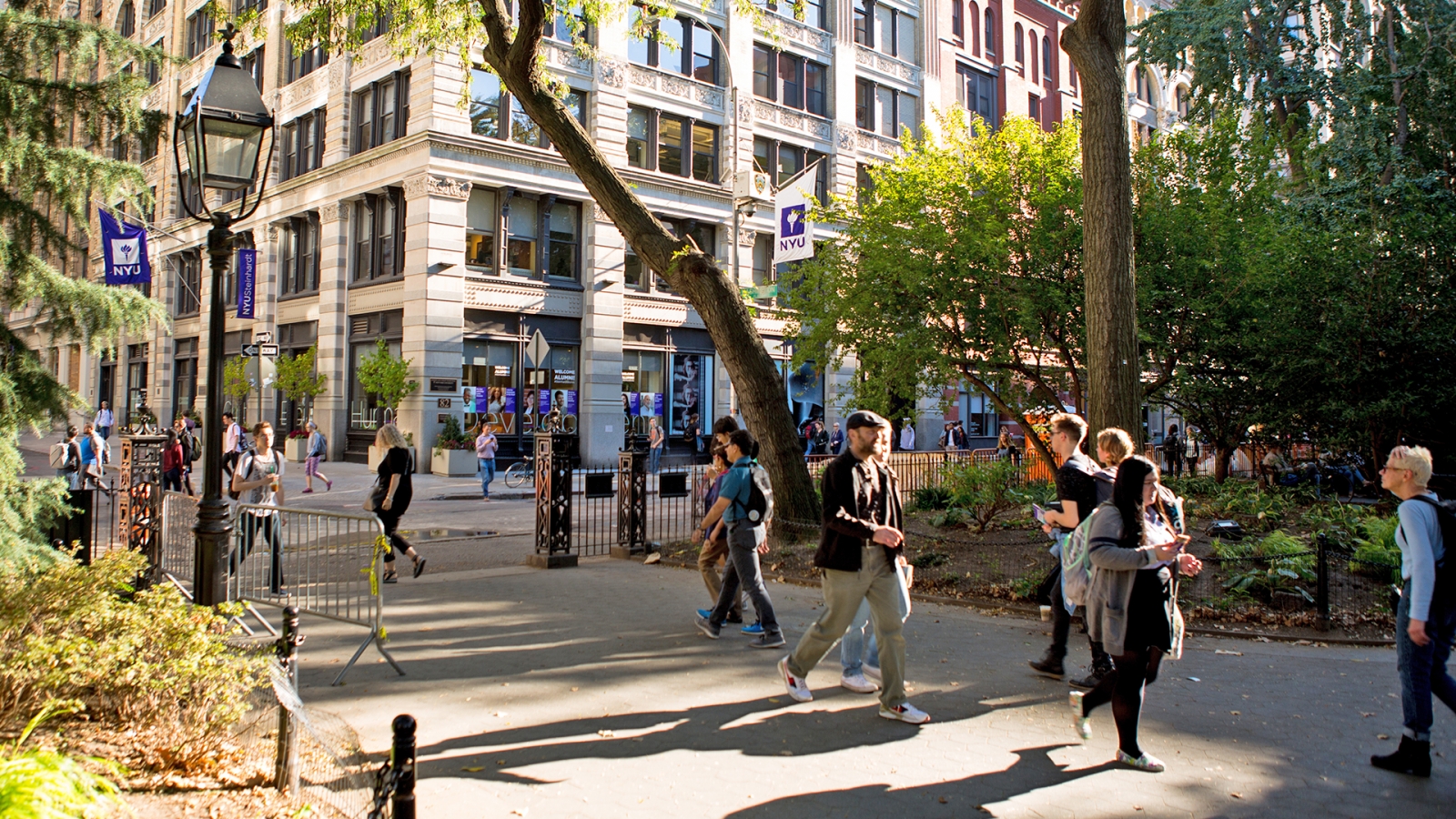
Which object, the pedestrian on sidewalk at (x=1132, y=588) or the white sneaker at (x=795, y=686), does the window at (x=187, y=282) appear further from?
the pedestrian on sidewalk at (x=1132, y=588)

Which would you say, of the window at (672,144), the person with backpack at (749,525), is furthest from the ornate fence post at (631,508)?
the window at (672,144)

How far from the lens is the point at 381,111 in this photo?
29891 millimetres

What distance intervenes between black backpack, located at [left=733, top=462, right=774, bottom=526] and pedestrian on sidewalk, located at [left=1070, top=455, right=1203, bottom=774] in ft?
10.3

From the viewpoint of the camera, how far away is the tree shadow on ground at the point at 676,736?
5133 millimetres

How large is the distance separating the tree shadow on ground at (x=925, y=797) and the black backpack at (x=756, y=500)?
10.2ft

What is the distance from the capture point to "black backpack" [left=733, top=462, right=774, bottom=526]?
7684 mm

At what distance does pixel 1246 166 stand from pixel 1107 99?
28.4 feet

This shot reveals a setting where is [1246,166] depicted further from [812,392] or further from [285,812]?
[812,392]

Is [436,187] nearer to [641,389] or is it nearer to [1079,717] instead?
[641,389]

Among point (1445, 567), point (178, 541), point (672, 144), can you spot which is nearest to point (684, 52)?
point (672, 144)

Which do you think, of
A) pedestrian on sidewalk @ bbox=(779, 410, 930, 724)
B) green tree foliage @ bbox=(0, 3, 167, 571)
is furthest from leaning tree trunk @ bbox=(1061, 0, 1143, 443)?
green tree foliage @ bbox=(0, 3, 167, 571)

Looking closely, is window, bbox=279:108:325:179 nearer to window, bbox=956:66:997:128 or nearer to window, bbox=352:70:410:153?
window, bbox=352:70:410:153

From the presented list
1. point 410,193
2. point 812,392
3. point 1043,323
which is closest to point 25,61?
point 1043,323

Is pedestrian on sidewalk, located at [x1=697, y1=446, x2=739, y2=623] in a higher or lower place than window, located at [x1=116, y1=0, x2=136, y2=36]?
lower
